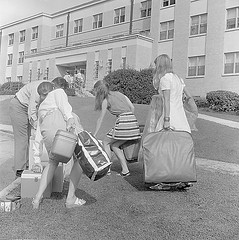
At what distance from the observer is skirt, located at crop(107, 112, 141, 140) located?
11.6ft

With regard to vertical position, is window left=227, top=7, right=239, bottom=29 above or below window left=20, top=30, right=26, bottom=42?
above

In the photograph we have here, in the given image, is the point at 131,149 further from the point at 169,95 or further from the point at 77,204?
the point at 77,204

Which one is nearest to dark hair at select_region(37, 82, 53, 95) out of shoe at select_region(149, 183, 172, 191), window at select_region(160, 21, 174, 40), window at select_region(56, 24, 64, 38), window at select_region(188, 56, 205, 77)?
window at select_region(56, 24, 64, 38)

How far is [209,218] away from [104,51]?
201 cm

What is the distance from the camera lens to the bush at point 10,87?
2.75 meters

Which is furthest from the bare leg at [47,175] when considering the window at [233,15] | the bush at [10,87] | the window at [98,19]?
the window at [233,15]

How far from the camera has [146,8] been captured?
4461 mm

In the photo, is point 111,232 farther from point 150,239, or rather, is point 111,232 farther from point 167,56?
point 167,56

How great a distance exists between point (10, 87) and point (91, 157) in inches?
39.8

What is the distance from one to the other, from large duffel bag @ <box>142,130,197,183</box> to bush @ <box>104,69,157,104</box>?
2.47 ft

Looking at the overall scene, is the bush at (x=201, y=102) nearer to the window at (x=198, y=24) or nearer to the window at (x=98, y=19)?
the window at (x=198, y=24)

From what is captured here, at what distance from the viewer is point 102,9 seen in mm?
3516

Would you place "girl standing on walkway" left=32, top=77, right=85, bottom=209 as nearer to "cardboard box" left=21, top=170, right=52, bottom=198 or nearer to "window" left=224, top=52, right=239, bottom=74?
"cardboard box" left=21, top=170, right=52, bottom=198

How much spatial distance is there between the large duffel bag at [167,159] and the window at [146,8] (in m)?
1.84
